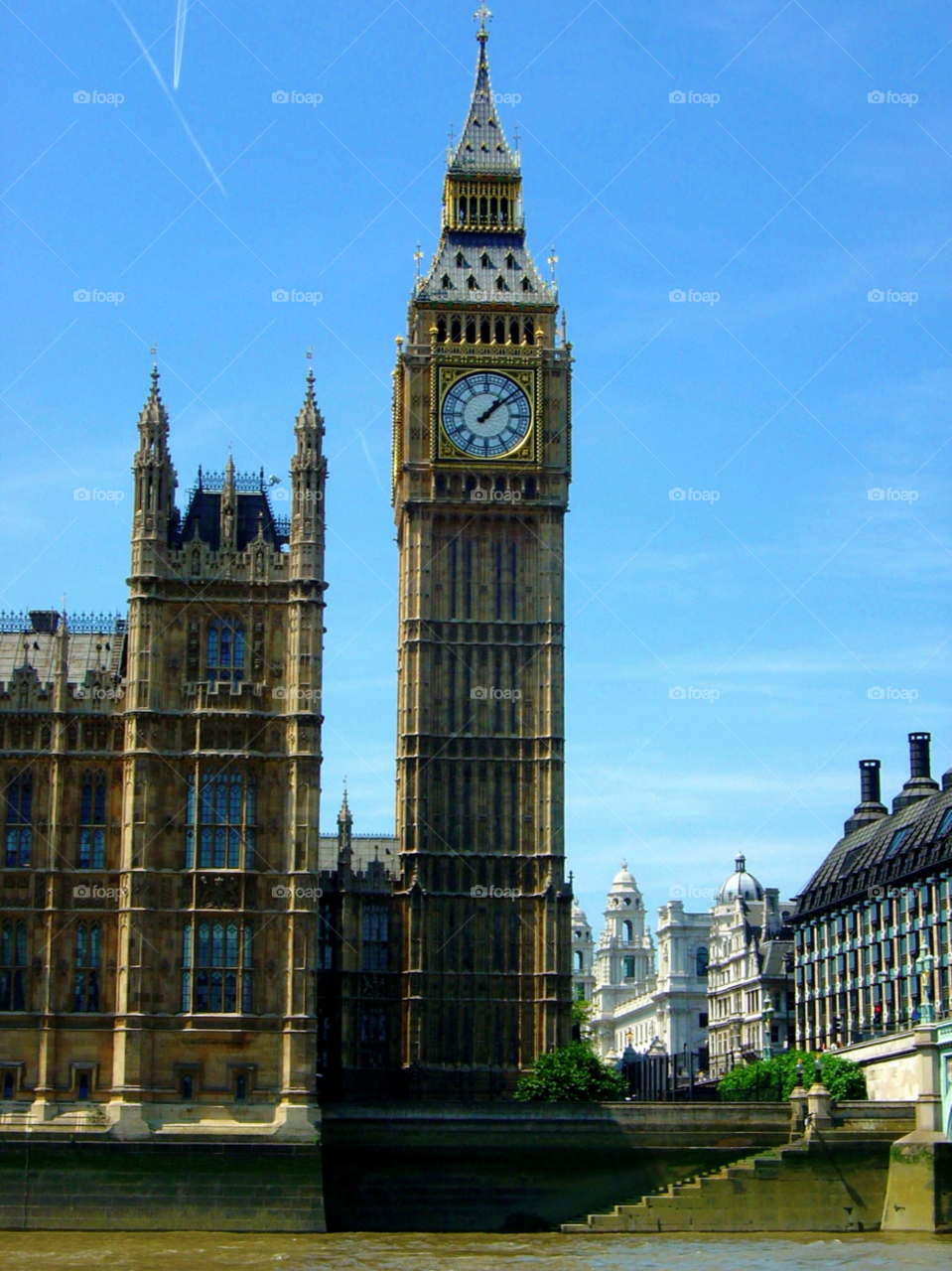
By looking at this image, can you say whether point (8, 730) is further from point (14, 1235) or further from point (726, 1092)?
point (726, 1092)

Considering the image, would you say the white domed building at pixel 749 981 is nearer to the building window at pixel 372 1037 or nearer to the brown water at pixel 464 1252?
the building window at pixel 372 1037

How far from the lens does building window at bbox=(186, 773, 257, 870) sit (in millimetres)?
85312

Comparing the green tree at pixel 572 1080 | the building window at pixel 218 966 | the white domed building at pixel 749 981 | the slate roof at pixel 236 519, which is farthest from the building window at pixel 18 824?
the white domed building at pixel 749 981

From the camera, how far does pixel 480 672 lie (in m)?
115

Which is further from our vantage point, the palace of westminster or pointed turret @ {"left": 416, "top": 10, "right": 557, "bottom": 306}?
pointed turret @ {"left": 416, "top": 10, "right": 557, "bottom": 306}

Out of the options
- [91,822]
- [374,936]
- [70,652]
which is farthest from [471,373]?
[91,822]

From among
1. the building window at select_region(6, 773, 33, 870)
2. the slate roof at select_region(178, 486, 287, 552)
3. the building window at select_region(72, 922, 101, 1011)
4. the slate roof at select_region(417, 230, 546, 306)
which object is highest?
the slate roof at select_region(417, 230, 546, 306)

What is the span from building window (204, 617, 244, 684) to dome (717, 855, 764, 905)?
93779mm

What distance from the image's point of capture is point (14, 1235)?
7738 centimetres

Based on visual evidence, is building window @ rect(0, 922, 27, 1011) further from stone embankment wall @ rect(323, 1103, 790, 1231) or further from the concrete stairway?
the concrete stairway

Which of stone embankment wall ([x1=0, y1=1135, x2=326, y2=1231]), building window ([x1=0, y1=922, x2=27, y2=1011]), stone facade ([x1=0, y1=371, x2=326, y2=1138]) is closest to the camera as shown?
stone embankment wall ([x1=0, y1=1135, x2=326, y2=1231])

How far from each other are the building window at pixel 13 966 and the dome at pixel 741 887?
96899mm

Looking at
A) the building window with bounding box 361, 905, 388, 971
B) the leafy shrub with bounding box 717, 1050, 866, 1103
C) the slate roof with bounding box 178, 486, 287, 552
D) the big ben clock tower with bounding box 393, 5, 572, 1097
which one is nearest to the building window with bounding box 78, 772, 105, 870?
the slate roof with bounding box 178, 486, 287, 552

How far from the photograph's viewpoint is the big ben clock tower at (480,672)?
111312mm
